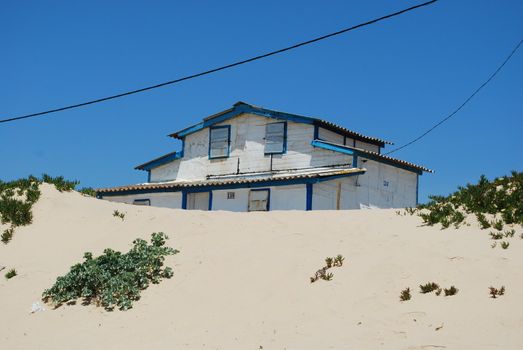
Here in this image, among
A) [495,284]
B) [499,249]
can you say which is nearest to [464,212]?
[499,249]

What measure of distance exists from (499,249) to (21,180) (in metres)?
16.1

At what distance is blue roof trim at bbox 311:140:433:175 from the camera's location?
2877cm

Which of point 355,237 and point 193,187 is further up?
point 193,187

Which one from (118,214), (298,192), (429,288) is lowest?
(429,288)

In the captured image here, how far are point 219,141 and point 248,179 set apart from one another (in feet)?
13.6

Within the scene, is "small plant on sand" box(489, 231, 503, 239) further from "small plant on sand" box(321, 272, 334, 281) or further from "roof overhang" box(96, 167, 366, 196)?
"roof overhang" box(96, 167, 366, 196)

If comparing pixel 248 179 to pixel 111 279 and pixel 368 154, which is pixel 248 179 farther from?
pixel 111 279

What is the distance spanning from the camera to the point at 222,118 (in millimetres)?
33906

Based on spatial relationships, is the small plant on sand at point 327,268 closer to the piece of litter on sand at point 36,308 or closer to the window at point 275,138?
the piece of litter on sand at point 36,308

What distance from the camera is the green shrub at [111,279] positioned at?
12.8 meters

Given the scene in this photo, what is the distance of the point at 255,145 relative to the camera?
3244cm

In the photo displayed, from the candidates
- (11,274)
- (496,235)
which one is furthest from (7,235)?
(496,235)

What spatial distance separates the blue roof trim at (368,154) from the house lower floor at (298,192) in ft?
1.45

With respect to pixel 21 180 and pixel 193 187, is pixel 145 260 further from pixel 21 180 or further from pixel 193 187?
pixel 193 187
